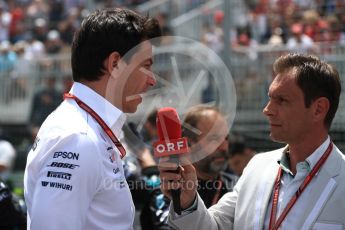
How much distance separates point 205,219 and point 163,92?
4378 mm

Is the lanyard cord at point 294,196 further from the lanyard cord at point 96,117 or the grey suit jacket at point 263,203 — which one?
the lanyard cord at point 96,117

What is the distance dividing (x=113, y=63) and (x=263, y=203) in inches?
39.9

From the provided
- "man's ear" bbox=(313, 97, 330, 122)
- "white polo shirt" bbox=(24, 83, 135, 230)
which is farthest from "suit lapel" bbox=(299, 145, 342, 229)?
"white polo shirt" bbox=(24, 83, 135, 230)

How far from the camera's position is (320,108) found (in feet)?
10.5

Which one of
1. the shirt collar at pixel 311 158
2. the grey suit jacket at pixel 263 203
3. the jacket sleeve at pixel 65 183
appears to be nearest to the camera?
the jacket sleeve at pixel 65 183

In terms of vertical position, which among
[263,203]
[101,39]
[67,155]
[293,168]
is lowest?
[263,203]

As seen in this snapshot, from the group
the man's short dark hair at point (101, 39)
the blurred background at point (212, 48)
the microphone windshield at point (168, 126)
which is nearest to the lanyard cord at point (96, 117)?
the man's short dark hair at point (101, 39)

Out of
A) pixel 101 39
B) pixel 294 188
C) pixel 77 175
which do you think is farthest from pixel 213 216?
pixel 101 39

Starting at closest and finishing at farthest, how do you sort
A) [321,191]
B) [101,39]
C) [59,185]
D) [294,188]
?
1. [59,185]
2. [101,39]
3. [321,191]
4. [294,188]

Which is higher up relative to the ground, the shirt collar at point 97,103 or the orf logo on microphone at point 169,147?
the shirt collar at point 97,103

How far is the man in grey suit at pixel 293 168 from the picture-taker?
3061 mm

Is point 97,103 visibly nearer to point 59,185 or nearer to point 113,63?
point 113,63

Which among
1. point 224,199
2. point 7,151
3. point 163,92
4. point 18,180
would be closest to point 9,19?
point 18,180

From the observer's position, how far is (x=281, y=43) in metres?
10.3
